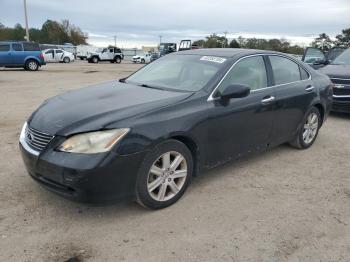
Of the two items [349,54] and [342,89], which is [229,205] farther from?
[349,54]

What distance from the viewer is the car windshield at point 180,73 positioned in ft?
14.4

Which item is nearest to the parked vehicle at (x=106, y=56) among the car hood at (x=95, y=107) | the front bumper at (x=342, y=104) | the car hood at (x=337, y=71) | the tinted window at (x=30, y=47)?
the tinted window at (x=30, y=47)

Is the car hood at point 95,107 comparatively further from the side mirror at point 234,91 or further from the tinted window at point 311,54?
the tinted window at point 311,54

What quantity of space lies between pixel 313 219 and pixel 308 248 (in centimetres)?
56

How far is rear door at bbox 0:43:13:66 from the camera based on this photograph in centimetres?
2168

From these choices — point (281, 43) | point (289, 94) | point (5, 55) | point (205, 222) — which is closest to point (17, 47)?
point (5, 55)

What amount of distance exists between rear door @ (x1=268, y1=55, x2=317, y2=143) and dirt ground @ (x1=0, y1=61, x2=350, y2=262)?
59cm

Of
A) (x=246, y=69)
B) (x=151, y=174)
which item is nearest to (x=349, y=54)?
(x=246, y=69)

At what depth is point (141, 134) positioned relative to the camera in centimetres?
347

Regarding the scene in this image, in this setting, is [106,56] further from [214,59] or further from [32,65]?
[214,59]

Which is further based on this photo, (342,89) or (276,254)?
(342,89)

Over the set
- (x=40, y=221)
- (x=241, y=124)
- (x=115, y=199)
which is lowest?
(x=40, y=221)

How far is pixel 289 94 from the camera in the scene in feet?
17.2

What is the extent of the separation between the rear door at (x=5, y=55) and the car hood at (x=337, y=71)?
18.2 metres
